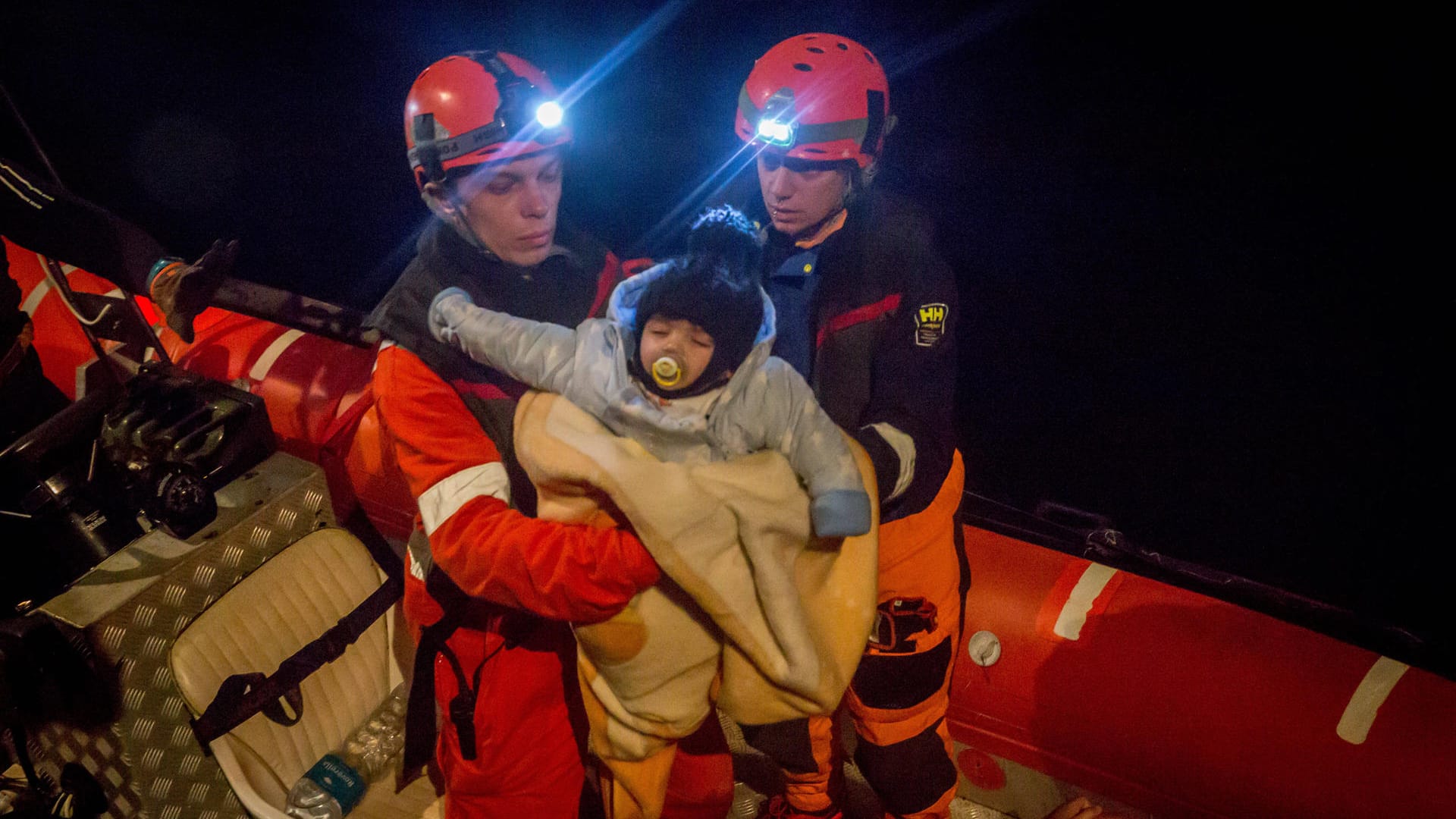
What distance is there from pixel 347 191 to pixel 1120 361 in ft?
9.47

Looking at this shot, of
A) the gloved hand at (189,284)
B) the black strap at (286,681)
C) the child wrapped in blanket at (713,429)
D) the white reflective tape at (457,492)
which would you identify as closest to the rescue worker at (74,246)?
the gloved hand at (189,284)

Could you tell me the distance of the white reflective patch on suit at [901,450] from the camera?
3.60ft

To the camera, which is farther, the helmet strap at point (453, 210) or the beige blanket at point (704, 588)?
the helmet strap at point (453, 210)

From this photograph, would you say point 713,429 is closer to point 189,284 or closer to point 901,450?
point 901,450

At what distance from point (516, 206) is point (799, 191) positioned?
0.49 metres

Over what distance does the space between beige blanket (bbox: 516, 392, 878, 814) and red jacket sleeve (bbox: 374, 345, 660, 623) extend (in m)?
0.04

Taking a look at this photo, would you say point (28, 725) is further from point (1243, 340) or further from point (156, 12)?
point (156, 12)

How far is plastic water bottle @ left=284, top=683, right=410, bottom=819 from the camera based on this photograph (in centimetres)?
163

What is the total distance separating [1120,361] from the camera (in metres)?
2.01

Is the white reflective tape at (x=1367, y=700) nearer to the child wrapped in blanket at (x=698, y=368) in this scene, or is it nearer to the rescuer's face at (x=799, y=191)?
the child wrapped in blanket at (x=698, y=368)

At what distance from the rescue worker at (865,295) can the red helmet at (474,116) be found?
39cm

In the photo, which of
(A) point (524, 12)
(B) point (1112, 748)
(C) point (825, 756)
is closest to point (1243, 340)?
(B) point (1112, 748)

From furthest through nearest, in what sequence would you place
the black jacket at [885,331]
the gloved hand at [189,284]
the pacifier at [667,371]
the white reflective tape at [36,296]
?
the white reflective tape at [36,296]
the gloved hand at [189,284]
the black jacket at [885,331]
the pacifier at [667,371]

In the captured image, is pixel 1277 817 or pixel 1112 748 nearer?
pixel 1277 817
